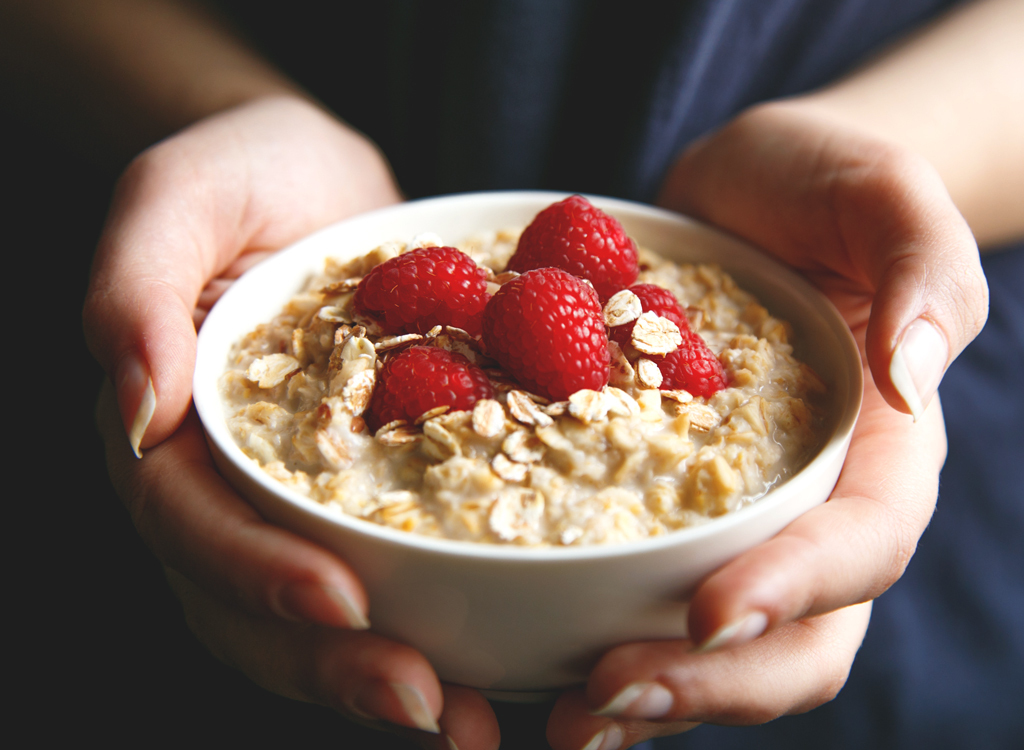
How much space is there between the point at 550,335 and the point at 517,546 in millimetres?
232

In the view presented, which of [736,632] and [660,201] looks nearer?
[736,632]

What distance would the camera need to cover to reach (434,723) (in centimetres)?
74

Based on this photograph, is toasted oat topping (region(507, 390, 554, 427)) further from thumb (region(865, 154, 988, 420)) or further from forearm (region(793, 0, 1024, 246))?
forearm (region(793, 0, 1024, 246))

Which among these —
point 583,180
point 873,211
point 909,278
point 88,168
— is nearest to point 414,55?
point 583,180

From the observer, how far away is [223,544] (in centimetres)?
72

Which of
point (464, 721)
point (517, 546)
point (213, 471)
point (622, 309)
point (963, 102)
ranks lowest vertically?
point (464, 721)

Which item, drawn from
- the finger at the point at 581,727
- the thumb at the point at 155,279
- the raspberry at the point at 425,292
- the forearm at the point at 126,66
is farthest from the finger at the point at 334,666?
the forearm at the point at 126,66

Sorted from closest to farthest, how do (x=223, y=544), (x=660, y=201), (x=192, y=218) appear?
1. (x=223, y=544)
2. (x=192, y=218)
3. (x=660, y=201)

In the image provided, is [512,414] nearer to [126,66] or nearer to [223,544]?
[223,544]

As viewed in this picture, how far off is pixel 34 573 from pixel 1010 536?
5.86ft

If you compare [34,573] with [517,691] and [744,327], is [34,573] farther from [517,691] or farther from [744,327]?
[744,327]

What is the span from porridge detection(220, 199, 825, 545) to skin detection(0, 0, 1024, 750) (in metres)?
0.08

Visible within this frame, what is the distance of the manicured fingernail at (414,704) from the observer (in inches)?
28.2

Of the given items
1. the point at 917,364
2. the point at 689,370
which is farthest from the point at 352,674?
the point at 917,364
